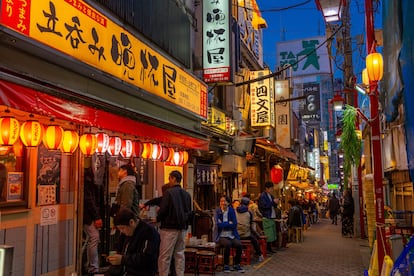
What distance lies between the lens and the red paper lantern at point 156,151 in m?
10.9

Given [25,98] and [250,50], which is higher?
[250,50]

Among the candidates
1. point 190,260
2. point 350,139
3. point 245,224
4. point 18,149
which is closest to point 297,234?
point 350,139

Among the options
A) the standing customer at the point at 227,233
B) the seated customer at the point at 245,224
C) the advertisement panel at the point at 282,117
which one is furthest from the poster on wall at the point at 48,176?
the advertisement panel at the point at 282,117

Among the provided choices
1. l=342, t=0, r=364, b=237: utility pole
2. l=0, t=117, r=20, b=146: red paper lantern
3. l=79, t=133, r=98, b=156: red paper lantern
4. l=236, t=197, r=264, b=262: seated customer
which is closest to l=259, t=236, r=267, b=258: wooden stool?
l=236, t=197, r=264, b=262: seated customer

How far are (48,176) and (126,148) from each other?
202cm

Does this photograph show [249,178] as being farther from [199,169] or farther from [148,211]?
[148,211]

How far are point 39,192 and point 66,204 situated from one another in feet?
2.69

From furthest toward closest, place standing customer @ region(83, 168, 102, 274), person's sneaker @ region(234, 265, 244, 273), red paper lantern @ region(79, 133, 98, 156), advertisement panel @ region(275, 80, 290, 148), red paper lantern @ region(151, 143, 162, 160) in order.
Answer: advertisement panel @ region(275, 80, 290, 148), person's sneaker @ region(234, 265, 244, 273), red paper lantern @ region(151, 143, 162, 160), standing customer @ region(83, 168, 102, 274), red paper lantern @ region(79, 133, 98, 156)

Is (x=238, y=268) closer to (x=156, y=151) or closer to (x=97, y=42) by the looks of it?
(x=156, y=151)

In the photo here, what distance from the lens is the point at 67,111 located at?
21.0 ft

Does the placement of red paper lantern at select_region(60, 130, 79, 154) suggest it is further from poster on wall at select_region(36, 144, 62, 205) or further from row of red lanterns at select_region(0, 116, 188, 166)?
poster on wall at select_region(36, 144, 62, 205)

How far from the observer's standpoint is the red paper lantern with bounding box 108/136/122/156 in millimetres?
8828

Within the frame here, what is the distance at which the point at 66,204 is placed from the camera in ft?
28.0

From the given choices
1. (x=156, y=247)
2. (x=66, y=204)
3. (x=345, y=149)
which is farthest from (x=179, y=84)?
(x=156, y=247)
